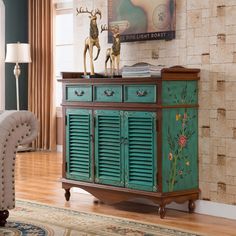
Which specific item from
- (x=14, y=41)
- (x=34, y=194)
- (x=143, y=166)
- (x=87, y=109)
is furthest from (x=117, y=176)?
(x=14, y=41)

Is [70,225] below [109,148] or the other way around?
below

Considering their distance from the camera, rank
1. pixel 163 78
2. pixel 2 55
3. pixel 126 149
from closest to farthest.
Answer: pixel 163 78, pixel 126 149, pixel 2 55

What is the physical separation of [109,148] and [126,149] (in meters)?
0.19

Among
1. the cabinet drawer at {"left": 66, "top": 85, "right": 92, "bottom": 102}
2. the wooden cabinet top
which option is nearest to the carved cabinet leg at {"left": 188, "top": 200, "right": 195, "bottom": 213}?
the wooden cabinet top

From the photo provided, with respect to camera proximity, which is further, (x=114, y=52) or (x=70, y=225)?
(x=114, y=52)

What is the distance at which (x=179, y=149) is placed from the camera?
460 cm

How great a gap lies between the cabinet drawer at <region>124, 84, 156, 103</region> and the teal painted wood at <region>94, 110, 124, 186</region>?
170 millimetres

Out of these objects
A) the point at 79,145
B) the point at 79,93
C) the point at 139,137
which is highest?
the point at 79,93

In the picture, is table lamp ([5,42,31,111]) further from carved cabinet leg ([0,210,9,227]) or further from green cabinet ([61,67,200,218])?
carved cabinet leg ([0,210,9,227])

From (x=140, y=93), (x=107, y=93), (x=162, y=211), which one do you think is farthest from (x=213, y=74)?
(x=162, y=211)

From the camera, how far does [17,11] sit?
30.0 ft

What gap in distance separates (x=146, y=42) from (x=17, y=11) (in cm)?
451

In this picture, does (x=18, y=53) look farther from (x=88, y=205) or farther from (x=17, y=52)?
(x=88, y=205)

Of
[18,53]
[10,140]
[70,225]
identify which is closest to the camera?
[10,140]
